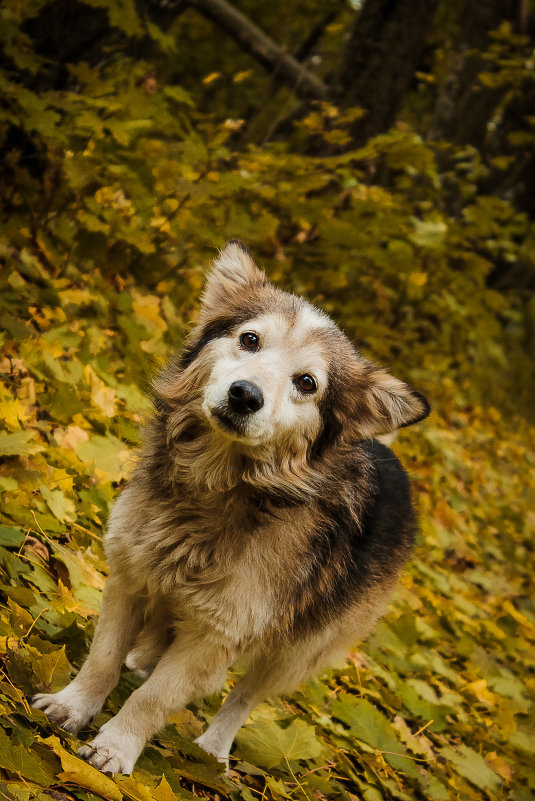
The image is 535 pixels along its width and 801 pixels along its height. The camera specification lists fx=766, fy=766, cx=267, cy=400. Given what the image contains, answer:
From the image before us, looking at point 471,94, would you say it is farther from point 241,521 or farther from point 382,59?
point 241,521

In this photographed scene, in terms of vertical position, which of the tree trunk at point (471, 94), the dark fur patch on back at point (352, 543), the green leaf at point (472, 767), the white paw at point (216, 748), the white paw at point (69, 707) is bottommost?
the white paw at point (216, 748)

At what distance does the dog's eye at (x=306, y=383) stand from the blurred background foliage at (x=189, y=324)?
1.18 meters

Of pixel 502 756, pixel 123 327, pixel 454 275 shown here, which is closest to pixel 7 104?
pixel 123 327

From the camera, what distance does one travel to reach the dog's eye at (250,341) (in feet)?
10.0

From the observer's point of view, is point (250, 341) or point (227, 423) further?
point (250, 341)

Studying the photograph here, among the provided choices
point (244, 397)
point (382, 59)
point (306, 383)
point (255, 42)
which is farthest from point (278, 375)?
point (255, 42)

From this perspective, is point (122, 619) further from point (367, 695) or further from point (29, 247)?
point (29, 247)

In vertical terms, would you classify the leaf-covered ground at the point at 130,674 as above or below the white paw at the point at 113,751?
above

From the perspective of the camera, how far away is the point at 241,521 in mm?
2854

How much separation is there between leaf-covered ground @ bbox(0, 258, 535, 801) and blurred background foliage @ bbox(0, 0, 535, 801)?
0.04ft

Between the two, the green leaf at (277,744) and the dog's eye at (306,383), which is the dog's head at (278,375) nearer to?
the dog's eye at (306,383)

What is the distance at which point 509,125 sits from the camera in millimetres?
13109

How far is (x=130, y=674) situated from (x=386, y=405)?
59.5 inches

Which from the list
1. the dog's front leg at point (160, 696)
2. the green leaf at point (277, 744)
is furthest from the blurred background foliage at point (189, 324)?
the dog's front leg at point (160, 696)
